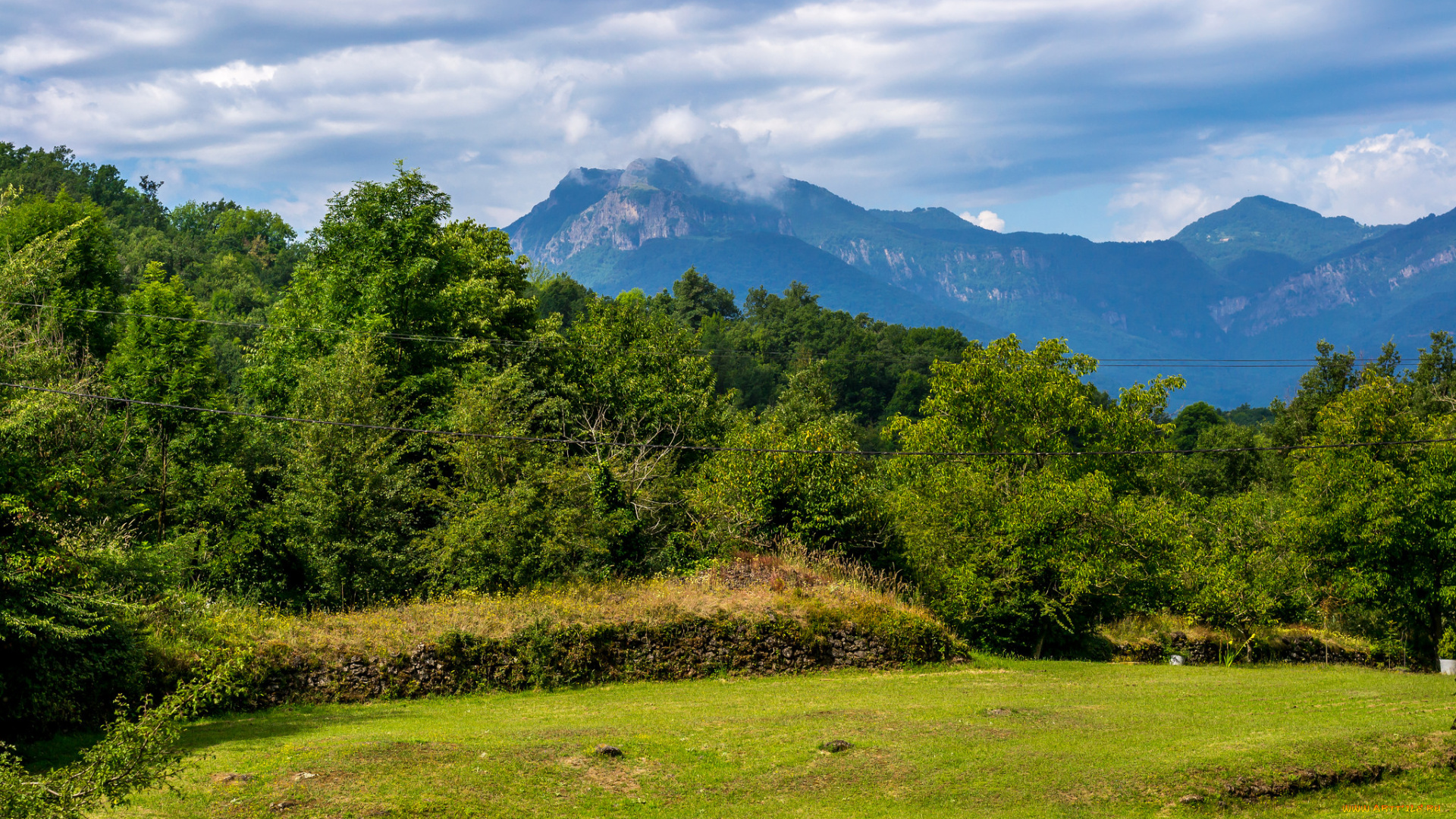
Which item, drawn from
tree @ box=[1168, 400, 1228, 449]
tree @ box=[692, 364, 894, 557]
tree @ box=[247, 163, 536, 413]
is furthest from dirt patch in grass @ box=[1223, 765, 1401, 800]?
tree @ box=[1168, 400, 1228, 449]

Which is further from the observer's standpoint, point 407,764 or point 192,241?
point 192,241

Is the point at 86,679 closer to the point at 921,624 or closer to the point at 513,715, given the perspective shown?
the point at 513,715

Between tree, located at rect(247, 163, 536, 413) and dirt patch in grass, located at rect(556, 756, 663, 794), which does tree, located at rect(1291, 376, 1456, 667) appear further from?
tree, located at rect(247, 163, 536, 413)

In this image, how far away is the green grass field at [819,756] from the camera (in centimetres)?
1287

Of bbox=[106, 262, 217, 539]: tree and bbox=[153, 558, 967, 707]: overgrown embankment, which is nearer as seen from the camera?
bbox=[153, 558, 967, 707]: overgrown embankment

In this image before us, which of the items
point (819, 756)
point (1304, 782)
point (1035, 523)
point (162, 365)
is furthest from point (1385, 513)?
point (162, 365)

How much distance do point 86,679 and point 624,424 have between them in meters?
27.4

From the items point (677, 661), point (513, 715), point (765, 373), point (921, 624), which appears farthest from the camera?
point (765, 373)

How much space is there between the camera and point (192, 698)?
8.17m

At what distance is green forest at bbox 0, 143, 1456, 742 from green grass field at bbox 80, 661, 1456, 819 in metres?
4.94

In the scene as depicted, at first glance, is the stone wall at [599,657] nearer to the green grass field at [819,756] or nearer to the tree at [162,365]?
the green grass field at [819,756]

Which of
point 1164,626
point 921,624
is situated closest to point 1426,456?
point 1164,626

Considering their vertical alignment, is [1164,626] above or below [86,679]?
below

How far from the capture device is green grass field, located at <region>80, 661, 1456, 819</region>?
42.2 feet
